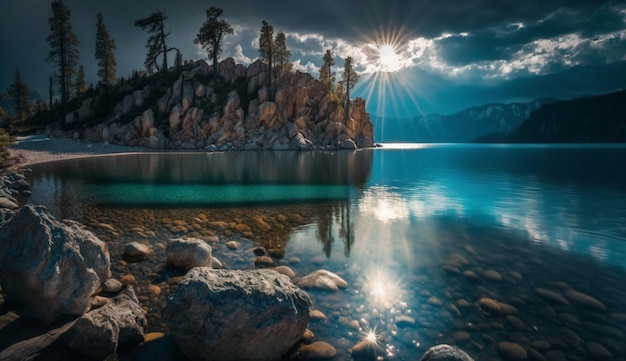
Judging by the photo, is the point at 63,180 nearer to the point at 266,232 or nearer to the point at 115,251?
the point at 115,251

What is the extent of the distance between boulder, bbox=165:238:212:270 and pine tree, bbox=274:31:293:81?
90101 mm

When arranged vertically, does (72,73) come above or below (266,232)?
above

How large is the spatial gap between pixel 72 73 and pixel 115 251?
3797 inches

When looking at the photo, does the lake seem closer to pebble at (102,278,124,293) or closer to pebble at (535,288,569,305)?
pebble at (535,288,569,305)

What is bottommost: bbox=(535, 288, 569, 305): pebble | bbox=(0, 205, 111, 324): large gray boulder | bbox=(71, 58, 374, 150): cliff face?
bbox=(535, 288, 569, 305): pebble

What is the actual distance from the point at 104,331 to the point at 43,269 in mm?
2214

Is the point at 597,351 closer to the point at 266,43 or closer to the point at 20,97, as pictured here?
the point at 266,43

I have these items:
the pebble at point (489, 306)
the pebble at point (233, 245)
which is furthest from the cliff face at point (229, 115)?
the pebble at point (489, 306)

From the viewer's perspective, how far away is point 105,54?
8400cm

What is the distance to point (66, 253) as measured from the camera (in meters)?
6.79


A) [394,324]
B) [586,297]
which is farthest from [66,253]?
[586,297]

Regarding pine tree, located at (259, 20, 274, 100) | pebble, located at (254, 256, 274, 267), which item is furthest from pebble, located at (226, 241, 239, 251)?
pine tree, located at (259, 20, 274, 100)

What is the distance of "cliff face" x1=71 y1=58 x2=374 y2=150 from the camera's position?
70.8m

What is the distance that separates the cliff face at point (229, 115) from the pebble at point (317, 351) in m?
73.7
